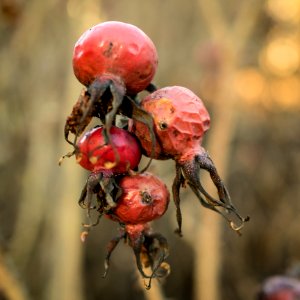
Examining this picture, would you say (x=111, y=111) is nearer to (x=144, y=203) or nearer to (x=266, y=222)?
(x=144, y=203)

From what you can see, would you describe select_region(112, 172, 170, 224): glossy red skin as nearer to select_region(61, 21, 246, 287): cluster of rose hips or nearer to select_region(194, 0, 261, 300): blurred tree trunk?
select_region(61, 21, 246, 287): cluster of rose hips

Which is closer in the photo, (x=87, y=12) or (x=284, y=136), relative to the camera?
(x=87, y=12)

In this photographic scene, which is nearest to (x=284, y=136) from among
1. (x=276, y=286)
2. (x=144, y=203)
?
(x=276, y=286)

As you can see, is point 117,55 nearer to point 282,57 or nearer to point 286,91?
point 282,57

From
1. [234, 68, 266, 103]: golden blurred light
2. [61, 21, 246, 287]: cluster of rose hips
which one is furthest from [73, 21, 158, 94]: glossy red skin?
[234, 68, 266, 103]: golden blurred light

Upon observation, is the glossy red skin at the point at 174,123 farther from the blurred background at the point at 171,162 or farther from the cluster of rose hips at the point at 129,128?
the blurred background at the point at 171,162

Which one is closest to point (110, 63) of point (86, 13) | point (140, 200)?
point (140, 200)

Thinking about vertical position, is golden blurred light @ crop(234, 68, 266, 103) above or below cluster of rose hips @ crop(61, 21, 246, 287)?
above
